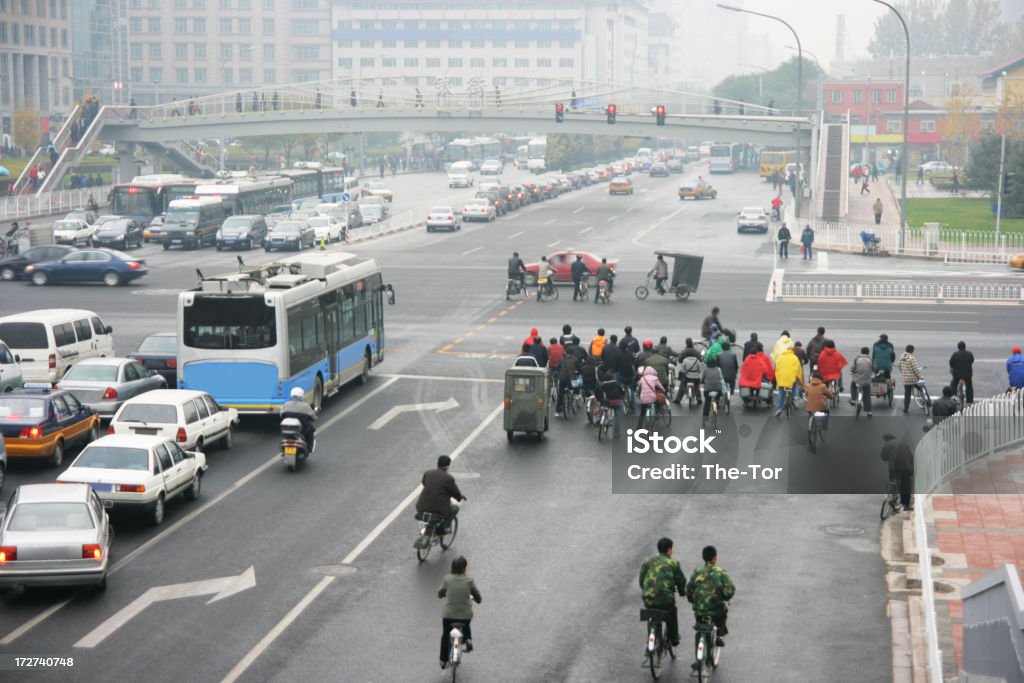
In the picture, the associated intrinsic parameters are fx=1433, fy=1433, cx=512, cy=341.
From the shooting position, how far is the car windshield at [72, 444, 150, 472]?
798 inches

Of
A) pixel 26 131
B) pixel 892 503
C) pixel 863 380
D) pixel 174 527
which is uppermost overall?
pixel 26 131

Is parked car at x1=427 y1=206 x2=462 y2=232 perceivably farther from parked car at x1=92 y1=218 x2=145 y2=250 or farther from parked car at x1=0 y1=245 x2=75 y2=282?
parked car at x1=0 y1=245 x2=75 y2=282

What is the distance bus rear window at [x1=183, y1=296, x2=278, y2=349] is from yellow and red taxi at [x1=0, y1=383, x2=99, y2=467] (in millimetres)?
2760

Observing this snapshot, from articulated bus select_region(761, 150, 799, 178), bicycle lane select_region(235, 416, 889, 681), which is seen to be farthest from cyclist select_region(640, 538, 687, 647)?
articulated bus select_region(761, 150, 799, 178)

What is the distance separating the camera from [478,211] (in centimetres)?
8038

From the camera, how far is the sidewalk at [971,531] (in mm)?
16203

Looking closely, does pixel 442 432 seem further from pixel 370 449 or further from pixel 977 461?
pixel 977 461

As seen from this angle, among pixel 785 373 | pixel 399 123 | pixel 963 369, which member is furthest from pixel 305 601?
pixel 399 123

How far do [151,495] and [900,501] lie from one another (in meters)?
10.9

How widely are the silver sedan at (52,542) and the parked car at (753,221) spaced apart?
58113 mm

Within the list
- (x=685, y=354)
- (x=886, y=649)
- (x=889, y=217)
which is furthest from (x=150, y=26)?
(x=886, y=649)

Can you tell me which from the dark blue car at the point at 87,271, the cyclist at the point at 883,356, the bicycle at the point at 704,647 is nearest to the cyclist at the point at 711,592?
the bicycle at the point at 704,647

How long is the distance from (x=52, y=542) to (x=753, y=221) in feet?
194

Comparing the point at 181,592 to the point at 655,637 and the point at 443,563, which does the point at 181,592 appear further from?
the point at 655,637
